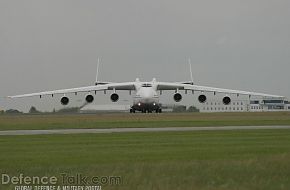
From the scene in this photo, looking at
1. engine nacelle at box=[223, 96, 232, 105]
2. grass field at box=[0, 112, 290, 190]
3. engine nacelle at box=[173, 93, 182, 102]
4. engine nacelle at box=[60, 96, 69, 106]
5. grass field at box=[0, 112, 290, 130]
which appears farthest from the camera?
engine nacelle at box=[173, 93, 182, 102]

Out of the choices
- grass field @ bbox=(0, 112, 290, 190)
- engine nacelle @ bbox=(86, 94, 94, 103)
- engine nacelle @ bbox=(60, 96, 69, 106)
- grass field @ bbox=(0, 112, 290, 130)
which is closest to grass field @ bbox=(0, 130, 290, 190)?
grass field @ bbox=(0, 112, 290, 190)

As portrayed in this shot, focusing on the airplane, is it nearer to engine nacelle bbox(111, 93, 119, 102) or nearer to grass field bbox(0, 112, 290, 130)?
engine nacelle bbox(111, 93, 119, 102)

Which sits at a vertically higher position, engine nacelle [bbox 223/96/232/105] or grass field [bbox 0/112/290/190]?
engine nacelle [bbox 223/96/232/105]

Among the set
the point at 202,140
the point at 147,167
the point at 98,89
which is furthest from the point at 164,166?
the point at 98,89

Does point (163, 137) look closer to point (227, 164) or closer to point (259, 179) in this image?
point (227, 164)

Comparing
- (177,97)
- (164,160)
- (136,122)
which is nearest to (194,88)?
(177,97)

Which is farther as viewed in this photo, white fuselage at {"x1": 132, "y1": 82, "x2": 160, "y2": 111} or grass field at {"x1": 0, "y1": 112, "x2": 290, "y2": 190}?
white fuselage at {"x1": 132, "y1": 82, "x2": 160, "y2": 111}

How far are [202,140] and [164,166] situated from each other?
9.17 metres

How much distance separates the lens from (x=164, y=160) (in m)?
17.4

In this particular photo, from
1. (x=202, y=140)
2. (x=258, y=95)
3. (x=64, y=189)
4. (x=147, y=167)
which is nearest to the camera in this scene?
(x=64, y=189)

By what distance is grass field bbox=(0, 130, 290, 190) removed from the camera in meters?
13.4

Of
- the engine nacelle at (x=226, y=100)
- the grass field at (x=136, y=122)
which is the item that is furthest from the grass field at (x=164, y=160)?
the engine nacelle at (x=226, y=100)

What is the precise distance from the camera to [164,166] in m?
15.6

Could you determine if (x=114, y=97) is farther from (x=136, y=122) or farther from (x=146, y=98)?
(x=136, y=122)
